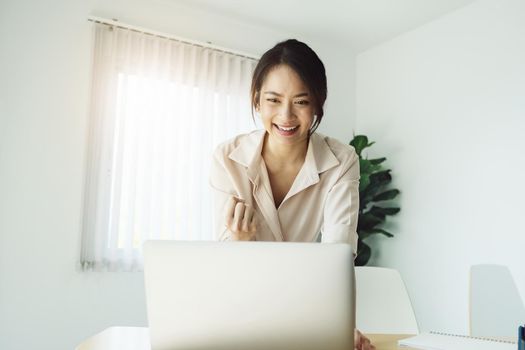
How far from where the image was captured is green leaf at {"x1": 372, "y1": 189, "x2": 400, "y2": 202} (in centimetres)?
338

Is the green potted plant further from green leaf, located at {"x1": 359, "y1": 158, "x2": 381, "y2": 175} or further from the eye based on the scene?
the eye

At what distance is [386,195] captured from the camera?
340cm

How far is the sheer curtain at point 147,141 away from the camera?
2.79m

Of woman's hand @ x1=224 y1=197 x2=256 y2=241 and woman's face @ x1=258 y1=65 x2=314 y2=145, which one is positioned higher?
woman's face @ x1=258 y1=65 x2=314 y2=145

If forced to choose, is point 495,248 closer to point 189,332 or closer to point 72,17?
point 189,332

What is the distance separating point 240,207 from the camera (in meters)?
1.13

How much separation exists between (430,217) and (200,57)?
79.2 inches

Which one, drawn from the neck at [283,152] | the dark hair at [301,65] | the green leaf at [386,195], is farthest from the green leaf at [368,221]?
the dark hair at [301,65]

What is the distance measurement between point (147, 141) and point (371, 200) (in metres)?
1.72

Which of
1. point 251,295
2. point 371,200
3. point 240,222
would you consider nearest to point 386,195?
point 371,200

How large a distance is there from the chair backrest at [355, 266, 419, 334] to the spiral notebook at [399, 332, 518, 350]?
42 cm

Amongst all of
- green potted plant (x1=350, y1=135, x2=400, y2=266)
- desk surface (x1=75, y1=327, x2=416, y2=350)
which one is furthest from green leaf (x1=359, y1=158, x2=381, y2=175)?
desk surface (x1=75, y1=327, x2=416, y2=350)

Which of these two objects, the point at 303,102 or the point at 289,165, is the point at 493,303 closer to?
the point at 289,165

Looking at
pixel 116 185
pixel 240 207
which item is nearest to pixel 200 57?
pixel 116 185
